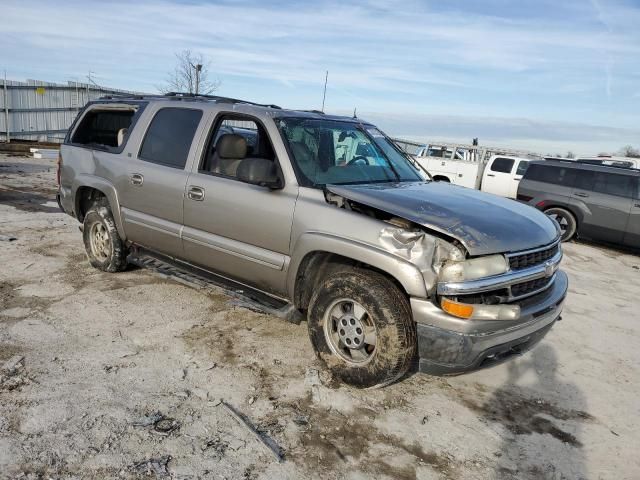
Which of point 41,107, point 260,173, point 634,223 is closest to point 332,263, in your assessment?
point 260,173

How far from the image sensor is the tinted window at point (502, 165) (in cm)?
1512

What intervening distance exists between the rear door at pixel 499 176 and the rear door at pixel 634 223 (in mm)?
5287

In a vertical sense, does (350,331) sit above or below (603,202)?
below

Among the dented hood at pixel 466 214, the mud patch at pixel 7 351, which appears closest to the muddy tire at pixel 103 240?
the mud patch at pixel 7 351

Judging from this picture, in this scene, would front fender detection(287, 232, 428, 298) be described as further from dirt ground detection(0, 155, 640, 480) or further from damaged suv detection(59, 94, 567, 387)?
dirt ground detection(0, 155, 640, 480)

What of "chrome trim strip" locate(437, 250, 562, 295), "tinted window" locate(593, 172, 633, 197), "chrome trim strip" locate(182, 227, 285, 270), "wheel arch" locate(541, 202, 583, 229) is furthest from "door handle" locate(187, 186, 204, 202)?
"tinted window" locate(593, 172, 633, 197)

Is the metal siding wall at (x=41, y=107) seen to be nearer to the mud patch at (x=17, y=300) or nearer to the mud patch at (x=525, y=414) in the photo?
the mud patch at (x=17, y=300)

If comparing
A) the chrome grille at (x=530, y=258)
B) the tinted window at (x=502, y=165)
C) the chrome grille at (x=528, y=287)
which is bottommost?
the chrome grille at (x=528, y=287)

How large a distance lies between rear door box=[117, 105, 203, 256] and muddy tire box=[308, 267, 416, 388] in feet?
5.58

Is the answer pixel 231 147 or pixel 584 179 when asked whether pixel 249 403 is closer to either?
pixel 231 147

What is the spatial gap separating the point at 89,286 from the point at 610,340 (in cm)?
531

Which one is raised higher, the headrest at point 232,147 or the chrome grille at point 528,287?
the headrest at point 232,147

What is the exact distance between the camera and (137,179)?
15.5ft

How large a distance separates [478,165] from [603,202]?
6.08 m
